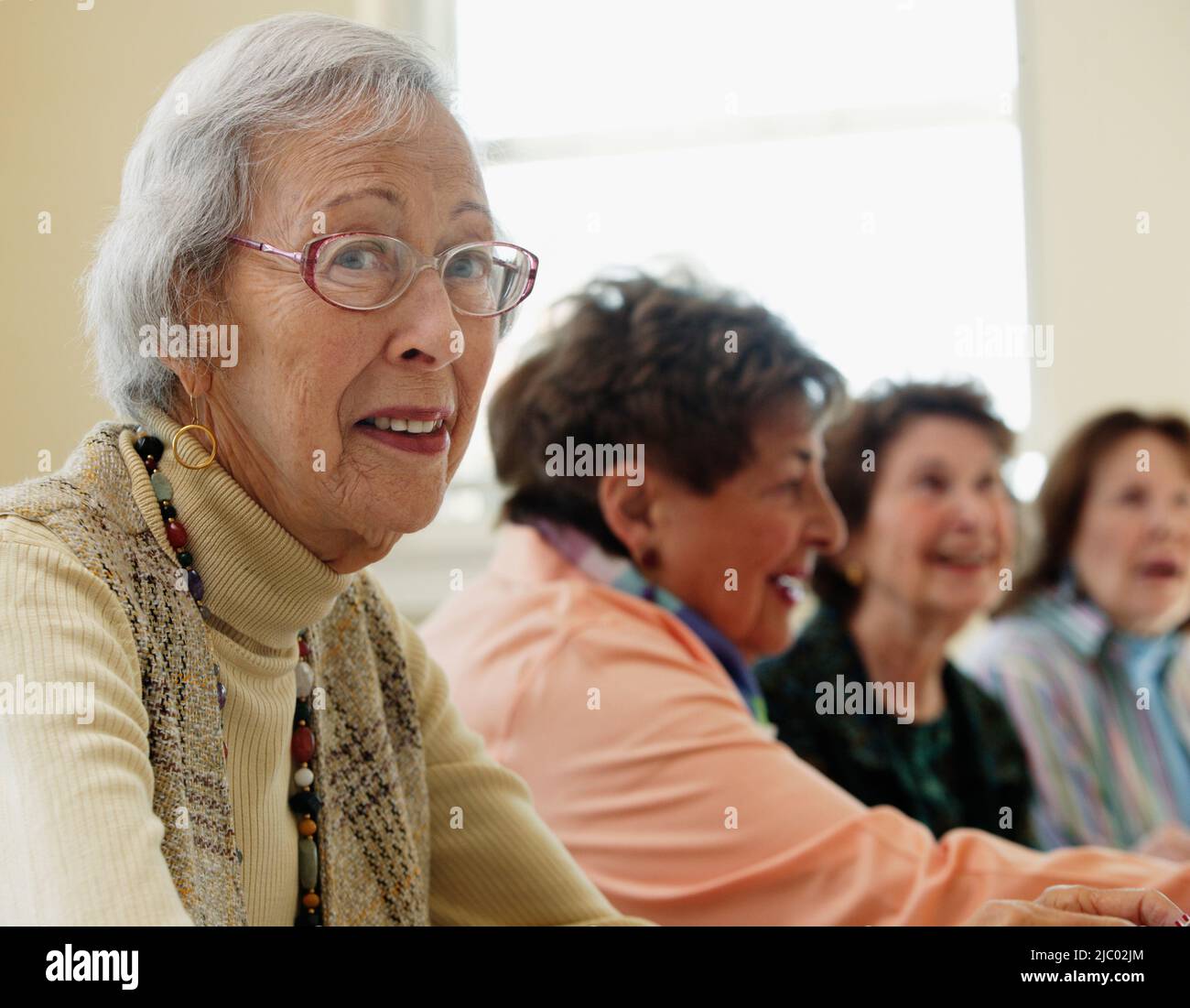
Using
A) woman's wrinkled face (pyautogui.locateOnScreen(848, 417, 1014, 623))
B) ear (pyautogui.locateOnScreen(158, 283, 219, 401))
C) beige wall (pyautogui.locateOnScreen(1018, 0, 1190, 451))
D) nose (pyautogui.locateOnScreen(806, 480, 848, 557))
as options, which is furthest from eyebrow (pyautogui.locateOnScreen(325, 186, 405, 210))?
woman's wrinkled face (pyautogui.locateOnScreen(848, 417, 1014, 623))

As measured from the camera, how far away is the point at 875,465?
215cm

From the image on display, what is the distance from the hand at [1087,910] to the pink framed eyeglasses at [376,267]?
61 cm

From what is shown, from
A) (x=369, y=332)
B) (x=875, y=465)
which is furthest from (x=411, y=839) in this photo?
(x=875, y=465)

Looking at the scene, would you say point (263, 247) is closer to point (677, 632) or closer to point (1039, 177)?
point (677, 632)

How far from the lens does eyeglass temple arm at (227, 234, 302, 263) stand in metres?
0.85

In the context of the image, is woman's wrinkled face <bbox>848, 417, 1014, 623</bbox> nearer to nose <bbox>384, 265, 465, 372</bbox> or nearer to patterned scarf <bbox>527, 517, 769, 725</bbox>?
patterned scarf <bbox>527, 517, 769, 725</bbox>

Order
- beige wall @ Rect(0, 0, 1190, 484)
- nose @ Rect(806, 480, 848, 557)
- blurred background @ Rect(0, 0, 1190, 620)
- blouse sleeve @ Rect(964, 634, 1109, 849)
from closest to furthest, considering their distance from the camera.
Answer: beige wall @ Rect(0, 0, 1190, 484) → nose @ Rect(806, 480, 848, 557) → blurred background @ Rect(0, 0, 1190, 620) → blouse sleeve @ Rect(964, 634, 1109, 849)

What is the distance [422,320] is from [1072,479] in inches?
70.0

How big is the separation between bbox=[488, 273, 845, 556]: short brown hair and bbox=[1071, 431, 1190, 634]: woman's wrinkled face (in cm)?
88

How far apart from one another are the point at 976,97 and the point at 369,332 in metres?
1.71

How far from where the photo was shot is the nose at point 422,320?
871 mm

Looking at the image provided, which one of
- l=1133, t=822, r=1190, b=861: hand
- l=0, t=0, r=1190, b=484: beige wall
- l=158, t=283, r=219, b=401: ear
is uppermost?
l=0, t=0, r=1190, b=484: beige wall

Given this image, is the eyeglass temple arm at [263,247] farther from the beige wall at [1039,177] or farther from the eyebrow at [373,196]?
the beige wall at [1039,177]

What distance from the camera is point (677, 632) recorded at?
1.46 m
